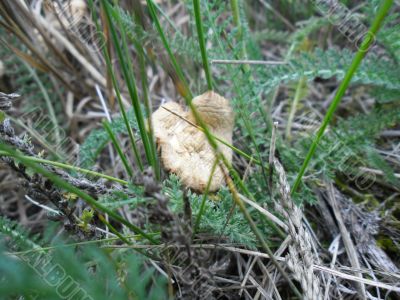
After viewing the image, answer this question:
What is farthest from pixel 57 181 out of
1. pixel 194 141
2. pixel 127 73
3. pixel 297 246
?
pixel 297 246

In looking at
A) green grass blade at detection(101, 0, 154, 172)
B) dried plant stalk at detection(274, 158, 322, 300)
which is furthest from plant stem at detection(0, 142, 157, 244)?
dried plant stalk at detection(274, 158, 322, 300)

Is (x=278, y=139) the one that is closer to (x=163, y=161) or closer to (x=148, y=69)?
(x=163, y=161)

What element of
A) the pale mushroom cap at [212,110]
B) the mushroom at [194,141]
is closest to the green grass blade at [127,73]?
the mushroom at [194,141]

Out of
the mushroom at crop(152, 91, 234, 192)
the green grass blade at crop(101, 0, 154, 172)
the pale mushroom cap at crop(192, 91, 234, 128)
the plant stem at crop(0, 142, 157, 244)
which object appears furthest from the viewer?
the pale mushroom cap at crop(192, 91, 234, 128)

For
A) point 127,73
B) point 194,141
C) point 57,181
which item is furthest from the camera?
point 194,141

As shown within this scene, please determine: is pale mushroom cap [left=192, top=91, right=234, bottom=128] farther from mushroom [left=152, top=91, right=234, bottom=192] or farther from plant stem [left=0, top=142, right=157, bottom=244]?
plant stem [left=0, top=142, right=157, bottom=244]

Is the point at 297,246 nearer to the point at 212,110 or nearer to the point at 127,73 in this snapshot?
the point at 212,110

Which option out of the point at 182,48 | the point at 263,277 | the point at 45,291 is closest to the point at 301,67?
the point at 182,48

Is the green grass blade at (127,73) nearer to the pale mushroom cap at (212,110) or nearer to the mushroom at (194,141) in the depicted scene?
the mushroom at (194,141)
